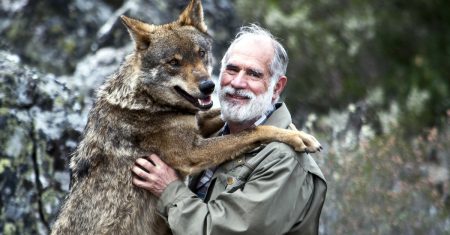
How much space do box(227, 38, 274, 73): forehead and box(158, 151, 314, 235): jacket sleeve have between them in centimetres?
62

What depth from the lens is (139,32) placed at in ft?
18.1

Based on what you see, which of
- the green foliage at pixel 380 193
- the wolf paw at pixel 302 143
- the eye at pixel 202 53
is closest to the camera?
the wolf paw at pixel 302 143

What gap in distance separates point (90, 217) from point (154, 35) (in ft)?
4.13

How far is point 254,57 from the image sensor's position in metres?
5.17

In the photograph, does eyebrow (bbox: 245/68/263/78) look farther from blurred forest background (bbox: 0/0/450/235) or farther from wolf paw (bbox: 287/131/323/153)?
blurred forest background (bbox: 0/0/450/235)

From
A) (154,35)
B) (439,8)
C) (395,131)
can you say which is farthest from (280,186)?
(439,8)

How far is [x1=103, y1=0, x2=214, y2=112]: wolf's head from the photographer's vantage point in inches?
211

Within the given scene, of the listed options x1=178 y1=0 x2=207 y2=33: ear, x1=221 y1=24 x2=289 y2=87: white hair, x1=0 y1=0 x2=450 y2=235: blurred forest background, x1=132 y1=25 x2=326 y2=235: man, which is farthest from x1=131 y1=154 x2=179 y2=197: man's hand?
x1=0 y1=0 x2=450 y2=235: blurred forest background

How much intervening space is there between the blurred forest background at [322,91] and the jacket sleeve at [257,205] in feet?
6.41

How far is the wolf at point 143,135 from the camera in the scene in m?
5.27

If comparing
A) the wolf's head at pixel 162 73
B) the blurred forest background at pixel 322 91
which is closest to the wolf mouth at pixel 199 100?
the wolf's head at pixel 162 73

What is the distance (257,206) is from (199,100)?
3.14ft

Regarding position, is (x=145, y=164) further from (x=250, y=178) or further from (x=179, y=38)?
(x=179, y=38)

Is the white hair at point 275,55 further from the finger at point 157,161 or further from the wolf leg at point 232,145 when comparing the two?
the finger at point 157,161
